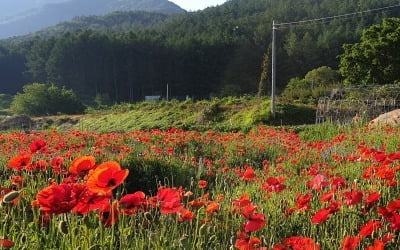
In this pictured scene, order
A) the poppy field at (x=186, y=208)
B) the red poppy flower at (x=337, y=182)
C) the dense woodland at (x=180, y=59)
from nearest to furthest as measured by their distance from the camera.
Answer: the poppy field at (x=186, y=208) → the red poppy flower at (x=337, y=182) → the dense woodland at (x=180, y=59)

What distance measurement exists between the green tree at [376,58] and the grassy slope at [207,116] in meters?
10.1

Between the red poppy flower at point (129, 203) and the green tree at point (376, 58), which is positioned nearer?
the red poppy flower at point (129, 203)

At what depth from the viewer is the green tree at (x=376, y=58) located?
3747 cm

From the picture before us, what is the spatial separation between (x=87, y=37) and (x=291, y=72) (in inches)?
1421

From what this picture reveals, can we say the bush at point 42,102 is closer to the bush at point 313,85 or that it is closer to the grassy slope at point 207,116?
the grassy slope at point 207,116

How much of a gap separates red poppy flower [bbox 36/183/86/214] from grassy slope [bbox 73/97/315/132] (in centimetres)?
1837

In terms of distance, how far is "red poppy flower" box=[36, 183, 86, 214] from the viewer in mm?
1773

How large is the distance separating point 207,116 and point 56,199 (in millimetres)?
26206

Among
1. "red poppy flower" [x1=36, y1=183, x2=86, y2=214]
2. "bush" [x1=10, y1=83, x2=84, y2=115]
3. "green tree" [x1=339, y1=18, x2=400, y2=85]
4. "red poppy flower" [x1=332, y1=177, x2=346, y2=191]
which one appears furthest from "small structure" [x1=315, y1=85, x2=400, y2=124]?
"bush" [x1=10, y1=83, x2=84, y2=115]

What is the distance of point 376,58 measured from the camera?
37625 millimetres

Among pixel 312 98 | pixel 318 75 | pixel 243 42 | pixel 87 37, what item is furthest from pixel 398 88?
→ pixel 87 37

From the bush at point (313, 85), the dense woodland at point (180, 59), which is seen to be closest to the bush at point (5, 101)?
the dense woodland at point (180, 59)

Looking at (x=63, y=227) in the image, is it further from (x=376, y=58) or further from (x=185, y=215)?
(x=376, y=58)

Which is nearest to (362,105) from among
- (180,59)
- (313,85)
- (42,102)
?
(313,85)
